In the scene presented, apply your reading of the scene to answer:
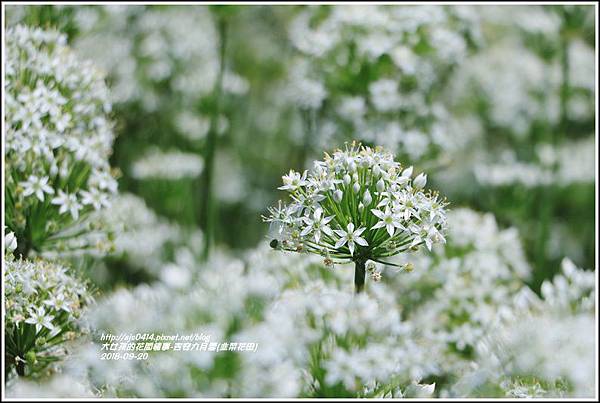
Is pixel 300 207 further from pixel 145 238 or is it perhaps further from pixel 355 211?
pixel 145 238

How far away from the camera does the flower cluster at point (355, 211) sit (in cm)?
259

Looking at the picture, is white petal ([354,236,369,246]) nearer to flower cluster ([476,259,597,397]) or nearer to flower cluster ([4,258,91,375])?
flower cluster ([476,259,597,397])

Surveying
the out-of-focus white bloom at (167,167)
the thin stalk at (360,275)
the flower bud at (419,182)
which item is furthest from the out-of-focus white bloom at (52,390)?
the out-of-focus white bloom at (167,167)

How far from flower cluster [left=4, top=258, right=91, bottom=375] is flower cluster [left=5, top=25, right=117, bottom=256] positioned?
0.28 metres

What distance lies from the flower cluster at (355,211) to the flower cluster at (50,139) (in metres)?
1.25

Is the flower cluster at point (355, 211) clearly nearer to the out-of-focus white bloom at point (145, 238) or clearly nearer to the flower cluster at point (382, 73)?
the flower cluster at point (382, 73)

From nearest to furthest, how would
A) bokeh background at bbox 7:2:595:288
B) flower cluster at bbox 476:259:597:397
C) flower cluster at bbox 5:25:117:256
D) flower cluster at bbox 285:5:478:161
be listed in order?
1. flower cluster at bbox 476:259:597:397
2. flower cluster at bbox 5:25:117:256
3. flower cluster at bbox 285:5:478:161
4. bokeh background at bbox 7:2:595:288

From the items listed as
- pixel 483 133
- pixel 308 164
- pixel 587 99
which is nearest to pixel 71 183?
pixel 308 164

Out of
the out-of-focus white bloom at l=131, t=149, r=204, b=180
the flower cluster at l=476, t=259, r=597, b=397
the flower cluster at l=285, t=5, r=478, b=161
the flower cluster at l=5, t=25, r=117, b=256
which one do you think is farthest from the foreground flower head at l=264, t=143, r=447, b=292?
the out-of-focus white bloom at l=131, t=149, r=204, b=180

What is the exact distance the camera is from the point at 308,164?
17.9 ft

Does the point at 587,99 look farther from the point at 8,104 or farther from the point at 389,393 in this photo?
the point at 8,104

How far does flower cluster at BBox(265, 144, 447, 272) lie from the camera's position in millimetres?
2590

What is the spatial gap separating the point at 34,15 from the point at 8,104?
2.94 feet

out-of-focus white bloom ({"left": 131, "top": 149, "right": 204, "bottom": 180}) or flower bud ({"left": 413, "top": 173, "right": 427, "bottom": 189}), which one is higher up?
flower bud ({"left": 413, "top": 173, "right": 427, "bottom": 189})
